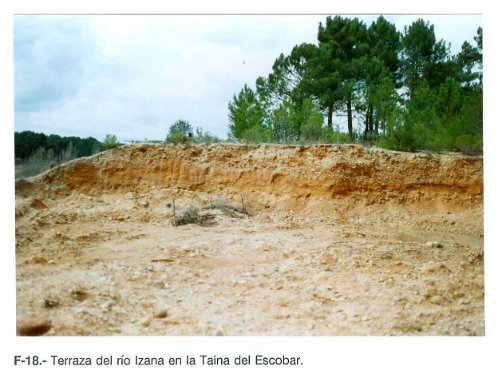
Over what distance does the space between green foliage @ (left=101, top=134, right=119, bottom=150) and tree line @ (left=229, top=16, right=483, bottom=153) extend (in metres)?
3.11

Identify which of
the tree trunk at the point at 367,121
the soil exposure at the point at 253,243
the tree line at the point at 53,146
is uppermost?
the tree trunk at the point at 367,121

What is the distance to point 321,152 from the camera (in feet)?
32.1

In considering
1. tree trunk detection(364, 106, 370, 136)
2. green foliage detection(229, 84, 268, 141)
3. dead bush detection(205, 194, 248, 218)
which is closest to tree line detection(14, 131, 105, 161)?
dead bush detection(205, 194, 248, 218)

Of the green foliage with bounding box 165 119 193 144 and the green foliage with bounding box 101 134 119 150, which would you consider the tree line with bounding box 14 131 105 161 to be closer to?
the green foliage with bounding box 101 134 119 150

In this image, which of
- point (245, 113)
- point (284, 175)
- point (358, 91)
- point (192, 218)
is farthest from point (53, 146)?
point (358, 91)

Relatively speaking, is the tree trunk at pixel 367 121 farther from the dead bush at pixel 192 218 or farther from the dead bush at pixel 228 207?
the dead bush at pixel 192 218

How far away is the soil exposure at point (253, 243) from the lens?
4219 mm

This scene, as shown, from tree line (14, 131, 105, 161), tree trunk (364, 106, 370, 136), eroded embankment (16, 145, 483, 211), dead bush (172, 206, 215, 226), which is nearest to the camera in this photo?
tree line (14, 131, 105, 161)

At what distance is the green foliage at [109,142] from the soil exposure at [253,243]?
0.78 ft

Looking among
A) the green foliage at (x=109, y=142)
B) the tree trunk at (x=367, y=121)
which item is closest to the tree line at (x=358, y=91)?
the tree trunk at (x=367, y=121)

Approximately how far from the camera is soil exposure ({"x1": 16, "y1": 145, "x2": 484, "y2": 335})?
422cm
